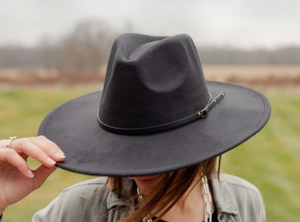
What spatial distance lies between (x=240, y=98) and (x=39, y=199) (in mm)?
A: 3660

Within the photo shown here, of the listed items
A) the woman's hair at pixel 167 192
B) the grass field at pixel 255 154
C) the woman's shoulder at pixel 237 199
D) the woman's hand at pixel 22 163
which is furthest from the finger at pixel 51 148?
the grass field at pixel 255 154

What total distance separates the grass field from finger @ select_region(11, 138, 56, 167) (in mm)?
2929

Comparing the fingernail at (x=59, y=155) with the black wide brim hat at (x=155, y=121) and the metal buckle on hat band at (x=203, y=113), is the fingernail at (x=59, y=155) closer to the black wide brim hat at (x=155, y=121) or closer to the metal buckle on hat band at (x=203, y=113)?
the black wide brim hat at (x=155, y=121)

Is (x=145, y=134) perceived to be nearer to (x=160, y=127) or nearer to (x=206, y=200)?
(x=160, y=127)

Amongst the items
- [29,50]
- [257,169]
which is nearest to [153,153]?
[257,169]

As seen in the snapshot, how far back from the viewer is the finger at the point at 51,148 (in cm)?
82

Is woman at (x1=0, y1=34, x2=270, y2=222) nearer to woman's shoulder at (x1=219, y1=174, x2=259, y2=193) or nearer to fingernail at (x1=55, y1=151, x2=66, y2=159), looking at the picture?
fingernail at (x1=55, y1=151, x2=66, y2=159)

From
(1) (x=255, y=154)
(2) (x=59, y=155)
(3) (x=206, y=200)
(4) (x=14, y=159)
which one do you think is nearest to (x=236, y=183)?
(3) (x=206, y=200)

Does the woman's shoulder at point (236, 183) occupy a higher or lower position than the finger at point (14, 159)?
lower

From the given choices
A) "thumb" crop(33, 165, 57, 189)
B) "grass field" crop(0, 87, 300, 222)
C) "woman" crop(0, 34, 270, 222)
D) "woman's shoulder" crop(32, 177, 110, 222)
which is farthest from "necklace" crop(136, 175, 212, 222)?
"grass field" crop(0, 87, 300, 222)

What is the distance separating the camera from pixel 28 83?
7555 millimetres

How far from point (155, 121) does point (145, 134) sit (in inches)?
2.0

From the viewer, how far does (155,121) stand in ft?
2.64

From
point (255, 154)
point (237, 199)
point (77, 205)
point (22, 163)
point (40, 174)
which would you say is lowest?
point (255, 154)
